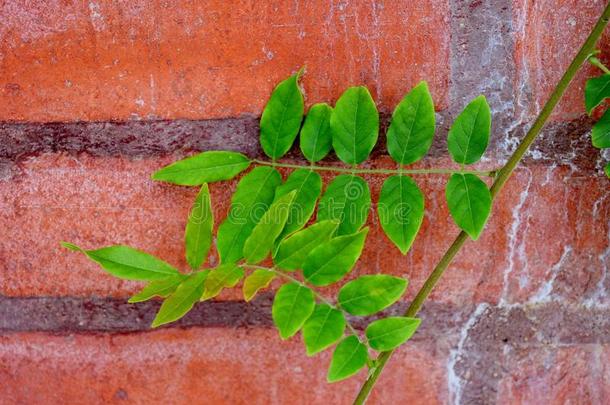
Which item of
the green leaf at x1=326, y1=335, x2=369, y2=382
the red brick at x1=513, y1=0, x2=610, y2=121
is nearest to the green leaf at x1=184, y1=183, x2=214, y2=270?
the green leaf at x1=326, y1=335, x2=369, y2=382

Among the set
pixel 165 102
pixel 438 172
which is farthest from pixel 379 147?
pixel 165 102

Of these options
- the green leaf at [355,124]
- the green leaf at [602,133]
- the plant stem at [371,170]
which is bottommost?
the plant stem at [371,170]

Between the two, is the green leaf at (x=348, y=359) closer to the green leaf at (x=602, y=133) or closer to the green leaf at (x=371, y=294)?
the green leaf at (x=371, y=294)

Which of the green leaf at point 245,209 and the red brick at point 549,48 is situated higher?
the red brick at point 549,48

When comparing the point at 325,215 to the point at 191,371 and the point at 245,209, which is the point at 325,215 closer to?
the point at 245,209

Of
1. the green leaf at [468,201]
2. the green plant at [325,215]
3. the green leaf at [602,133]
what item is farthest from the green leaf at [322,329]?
the green leaf at [602,133]

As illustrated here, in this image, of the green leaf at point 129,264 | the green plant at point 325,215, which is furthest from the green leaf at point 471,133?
the green leaf at point 129,264

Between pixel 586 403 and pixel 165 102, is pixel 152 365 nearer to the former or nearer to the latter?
pixel 165 102
